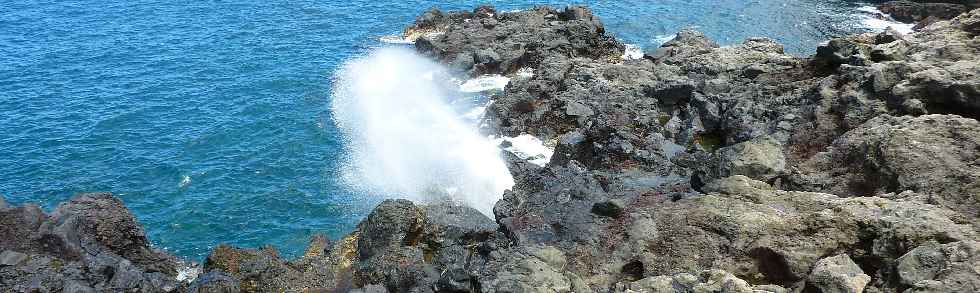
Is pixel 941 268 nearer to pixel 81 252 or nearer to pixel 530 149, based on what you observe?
pixel 530 149

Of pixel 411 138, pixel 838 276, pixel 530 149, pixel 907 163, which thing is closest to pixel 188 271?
pixel 411 138

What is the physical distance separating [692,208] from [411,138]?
30.3 metres

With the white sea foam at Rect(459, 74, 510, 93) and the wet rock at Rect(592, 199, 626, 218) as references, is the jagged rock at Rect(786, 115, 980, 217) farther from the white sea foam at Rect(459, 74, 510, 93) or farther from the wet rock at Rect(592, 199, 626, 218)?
the white sea foam at Rect(459, 74, 510, 93)

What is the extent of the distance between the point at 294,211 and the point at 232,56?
35.3 meters

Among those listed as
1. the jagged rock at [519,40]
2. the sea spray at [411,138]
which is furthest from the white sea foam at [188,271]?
the jagged rock at [519,40]

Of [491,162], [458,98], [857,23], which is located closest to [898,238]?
[491,162]

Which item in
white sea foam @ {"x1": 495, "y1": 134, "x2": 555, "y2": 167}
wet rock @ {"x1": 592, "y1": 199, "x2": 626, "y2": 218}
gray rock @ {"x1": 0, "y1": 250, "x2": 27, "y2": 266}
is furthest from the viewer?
white sea foam @ {"x1": 495, "y1": 134, "x2": 555, "y2": 167}

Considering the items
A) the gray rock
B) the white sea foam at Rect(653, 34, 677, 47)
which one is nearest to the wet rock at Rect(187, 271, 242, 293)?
the gray rock

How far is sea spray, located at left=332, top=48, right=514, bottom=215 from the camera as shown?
47.3 metres

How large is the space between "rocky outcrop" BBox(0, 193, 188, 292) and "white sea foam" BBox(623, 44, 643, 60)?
4633 cm

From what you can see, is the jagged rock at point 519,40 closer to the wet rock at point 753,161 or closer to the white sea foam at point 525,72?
the white sea foam at point 525,72

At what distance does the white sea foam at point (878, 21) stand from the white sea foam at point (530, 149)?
46.9 m

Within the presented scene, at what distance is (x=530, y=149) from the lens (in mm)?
50406

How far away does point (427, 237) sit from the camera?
1483 inches
